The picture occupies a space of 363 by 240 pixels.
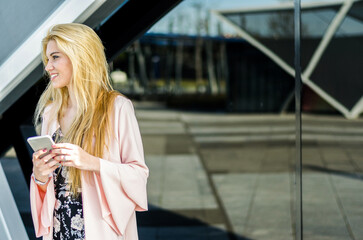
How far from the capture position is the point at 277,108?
13.2 m

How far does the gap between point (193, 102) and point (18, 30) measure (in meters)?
8.89

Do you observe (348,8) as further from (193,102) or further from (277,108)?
(193,102)

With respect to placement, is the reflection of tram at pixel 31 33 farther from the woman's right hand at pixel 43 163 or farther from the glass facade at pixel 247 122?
the glass facade at pixel 247 122

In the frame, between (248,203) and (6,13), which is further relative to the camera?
(248,203)

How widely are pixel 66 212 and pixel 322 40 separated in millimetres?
11729

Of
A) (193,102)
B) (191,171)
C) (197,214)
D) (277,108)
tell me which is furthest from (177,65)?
(197,214)

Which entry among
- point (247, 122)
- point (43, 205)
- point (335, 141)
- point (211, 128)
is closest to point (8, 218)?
point (43, 205)

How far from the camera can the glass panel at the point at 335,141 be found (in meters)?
5.87

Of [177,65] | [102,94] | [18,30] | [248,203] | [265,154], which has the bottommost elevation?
[265,154]

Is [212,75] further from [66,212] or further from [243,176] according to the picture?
[66,212]

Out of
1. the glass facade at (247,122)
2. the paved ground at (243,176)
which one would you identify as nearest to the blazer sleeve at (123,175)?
the paved ground at (243,176)

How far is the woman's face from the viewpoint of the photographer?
1964 millimetres

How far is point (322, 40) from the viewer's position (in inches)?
508

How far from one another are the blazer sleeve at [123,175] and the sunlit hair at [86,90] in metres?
0.05
